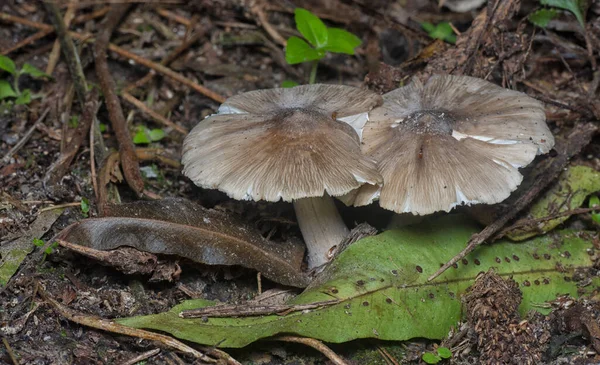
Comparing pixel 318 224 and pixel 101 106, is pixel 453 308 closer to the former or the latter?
pixel 318 224

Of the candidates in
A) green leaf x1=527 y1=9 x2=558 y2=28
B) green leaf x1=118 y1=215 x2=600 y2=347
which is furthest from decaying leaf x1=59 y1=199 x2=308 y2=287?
green leaf x1=527 y1=9 x2=558 y2=28

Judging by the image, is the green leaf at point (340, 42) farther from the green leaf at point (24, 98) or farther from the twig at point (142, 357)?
the twig at point (142, 357)

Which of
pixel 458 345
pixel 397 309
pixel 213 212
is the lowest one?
pixel 458 345

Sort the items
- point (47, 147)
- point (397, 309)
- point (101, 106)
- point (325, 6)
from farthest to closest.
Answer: point (325, 6)
point (101, 106)
point (47, 147)
point (397, 309)

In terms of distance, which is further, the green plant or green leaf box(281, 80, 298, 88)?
green leaf box(281, 80, 298, 88)

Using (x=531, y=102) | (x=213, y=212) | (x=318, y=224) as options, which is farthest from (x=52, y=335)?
(x=531, y=102)

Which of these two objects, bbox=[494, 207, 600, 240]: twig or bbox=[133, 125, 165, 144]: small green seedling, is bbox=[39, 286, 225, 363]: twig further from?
bbox=[494, 207, 600, 240]: twig

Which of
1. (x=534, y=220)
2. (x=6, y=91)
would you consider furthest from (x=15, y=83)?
(x=534, y=220)

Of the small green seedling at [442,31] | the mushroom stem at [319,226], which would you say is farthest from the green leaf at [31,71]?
the small green seedling at [442,31]
